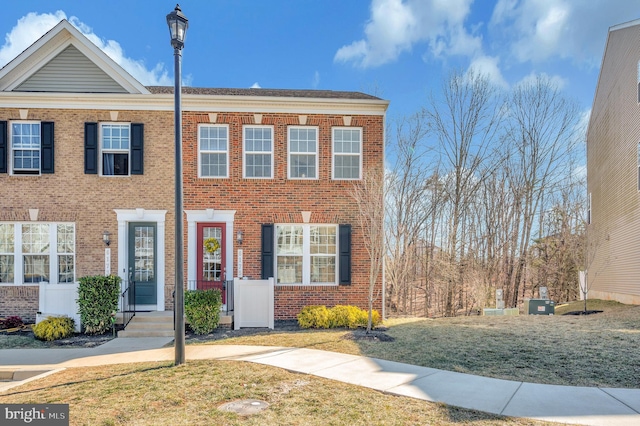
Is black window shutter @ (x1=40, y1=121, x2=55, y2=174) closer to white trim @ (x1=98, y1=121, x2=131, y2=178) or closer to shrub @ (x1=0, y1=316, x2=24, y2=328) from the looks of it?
white trim @ (x1=98, y1=121, x2=131, y2=178)

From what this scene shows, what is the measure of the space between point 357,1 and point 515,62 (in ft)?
34.8

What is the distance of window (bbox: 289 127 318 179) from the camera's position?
1202cm

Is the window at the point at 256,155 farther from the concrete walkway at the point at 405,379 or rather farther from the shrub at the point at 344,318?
the concrete walkway at the point at 405,379

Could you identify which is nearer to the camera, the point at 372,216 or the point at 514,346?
the point at 514,346

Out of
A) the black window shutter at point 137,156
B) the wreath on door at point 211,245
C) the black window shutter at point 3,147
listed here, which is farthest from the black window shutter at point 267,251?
the black window shutter at point 3,147

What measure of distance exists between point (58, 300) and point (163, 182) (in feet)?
12.7

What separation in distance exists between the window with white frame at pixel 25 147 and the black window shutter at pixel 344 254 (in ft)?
28.0

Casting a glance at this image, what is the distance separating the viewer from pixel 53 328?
9711 millimetres

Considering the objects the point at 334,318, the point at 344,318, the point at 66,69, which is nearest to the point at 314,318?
the point at 334,318

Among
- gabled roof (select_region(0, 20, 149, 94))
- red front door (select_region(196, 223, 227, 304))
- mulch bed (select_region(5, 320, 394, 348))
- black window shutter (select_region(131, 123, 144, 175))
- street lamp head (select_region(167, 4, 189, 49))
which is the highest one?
gabled roof (select_region(0, 20, 149, 94))

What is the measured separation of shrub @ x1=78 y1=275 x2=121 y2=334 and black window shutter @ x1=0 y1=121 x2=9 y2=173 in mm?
4231

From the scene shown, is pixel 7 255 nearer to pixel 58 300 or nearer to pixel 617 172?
pixel 58 300

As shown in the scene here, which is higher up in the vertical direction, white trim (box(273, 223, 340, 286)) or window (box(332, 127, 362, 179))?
window (box(332, 127, 362, 179))

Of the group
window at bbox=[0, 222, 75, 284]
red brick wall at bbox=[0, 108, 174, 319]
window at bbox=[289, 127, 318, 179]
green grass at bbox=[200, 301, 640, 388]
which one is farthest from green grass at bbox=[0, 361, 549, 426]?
window at bbox=[289, 127, 318, 179]
